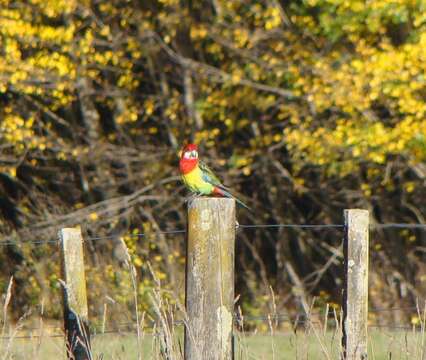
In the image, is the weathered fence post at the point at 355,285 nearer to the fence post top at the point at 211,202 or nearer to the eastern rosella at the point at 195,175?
the fence post top at the point at 211,202

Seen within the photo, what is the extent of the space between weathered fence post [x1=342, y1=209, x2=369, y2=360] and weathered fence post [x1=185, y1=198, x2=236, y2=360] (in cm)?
48

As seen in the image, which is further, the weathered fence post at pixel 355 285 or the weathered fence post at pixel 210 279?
the weathered fence post at pixel 355 285

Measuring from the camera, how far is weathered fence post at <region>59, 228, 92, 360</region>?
13.5ft

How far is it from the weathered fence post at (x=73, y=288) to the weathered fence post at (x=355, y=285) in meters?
1.00

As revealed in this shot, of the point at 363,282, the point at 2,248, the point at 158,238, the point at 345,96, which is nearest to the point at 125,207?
the point at 158,238

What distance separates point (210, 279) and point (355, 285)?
58 cm

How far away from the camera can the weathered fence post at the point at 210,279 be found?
11.6 feet

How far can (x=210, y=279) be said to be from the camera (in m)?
3.55

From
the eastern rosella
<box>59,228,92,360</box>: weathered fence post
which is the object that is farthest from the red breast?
<box>59,228,92,360</box>: weathered fence post

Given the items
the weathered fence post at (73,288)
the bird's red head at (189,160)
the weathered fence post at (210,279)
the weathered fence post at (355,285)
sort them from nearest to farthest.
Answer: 1. the weathered fence post at (210,279)
2. the weathered fence post at (355,285)
3. the weathered fence post at (73,288)
4. the bird's red head at (189,160)

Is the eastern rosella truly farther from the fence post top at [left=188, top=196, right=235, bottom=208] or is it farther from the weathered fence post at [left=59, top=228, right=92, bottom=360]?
the fence post top at [left=188, top=196, right=235, bottom=208]

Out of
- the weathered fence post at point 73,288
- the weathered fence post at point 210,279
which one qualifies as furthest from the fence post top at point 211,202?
the weathered fence post at point 73,288

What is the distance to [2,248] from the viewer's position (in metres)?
13.2

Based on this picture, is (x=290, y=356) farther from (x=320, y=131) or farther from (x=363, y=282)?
(x=363, y=282)
